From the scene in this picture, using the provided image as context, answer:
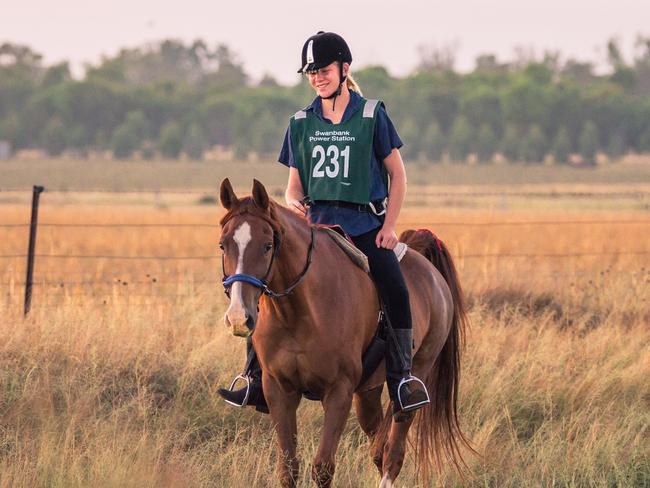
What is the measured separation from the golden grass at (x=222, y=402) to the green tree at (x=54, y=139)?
317ft

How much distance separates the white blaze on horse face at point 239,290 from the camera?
485 cm

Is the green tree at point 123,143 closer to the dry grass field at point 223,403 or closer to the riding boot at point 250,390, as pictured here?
the dry grass field at point 223,403

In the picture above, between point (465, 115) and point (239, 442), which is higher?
point (465, 115)

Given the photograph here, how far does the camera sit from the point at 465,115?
112312 mm

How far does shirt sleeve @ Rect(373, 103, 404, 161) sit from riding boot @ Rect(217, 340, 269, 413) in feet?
4.09

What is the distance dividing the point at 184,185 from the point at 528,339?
76.3 meters

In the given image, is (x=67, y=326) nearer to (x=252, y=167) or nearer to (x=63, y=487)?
(x=63, y=487)

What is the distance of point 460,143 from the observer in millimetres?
103938

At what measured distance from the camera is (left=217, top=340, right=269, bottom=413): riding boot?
5.98 metres

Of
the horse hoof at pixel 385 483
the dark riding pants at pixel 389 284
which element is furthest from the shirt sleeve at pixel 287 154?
the horse hoof at pixel 385 483

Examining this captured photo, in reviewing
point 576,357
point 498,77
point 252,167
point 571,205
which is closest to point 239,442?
point 576,357

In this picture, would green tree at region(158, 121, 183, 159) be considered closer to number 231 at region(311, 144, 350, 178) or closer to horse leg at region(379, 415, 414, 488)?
horse leg at region(379, 415, 414, 488)

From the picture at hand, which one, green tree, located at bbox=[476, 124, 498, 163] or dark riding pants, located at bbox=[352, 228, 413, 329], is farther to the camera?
green tree, located at bbox=[476, 124, 498, 163]

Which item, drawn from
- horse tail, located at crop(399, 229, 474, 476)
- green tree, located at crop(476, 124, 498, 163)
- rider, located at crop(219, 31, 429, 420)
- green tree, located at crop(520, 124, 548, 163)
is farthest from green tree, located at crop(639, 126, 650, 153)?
rider, located at crop(219, 31, 429, 420)
